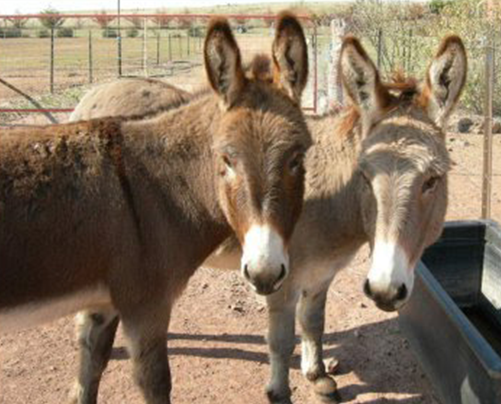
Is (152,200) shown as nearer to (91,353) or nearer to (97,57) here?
(91,353)

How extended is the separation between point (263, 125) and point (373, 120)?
68 centimetres

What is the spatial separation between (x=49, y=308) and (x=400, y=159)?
1.73 m

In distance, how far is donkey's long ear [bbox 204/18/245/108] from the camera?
2.63 m

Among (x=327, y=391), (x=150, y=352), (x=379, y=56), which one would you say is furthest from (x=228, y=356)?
(x=379, y=56)

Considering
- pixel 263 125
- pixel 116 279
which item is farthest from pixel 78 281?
pixel 263 125

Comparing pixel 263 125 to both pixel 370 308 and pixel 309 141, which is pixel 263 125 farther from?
pixel 370 308

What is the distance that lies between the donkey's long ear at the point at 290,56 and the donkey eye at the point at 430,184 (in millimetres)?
710

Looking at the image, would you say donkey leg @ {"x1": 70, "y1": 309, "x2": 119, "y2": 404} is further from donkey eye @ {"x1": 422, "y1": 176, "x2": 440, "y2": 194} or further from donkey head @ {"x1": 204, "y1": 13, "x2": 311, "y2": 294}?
donkey eye @ {"x1": 422, "y1": 176, "x2": 440, "y2": 194}

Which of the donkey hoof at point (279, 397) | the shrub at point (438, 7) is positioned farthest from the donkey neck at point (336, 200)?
the shrub at point (438, 7)

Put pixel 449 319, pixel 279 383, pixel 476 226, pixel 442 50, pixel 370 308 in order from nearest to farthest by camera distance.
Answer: pixel 442 50
pixel 449 319
pixel 279 383
pixel 476 226
pixel 370 308

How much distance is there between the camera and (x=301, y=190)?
2678mm

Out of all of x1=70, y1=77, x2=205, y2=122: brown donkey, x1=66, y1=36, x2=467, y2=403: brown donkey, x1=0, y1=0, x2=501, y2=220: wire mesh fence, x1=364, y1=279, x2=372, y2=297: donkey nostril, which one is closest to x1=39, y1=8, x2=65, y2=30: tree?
x1=0, y1=0, x2=501, y2=220: wire mesh fence

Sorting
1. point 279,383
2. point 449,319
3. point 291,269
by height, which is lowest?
point 279,383

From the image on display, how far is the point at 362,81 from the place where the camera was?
297 centimetres
